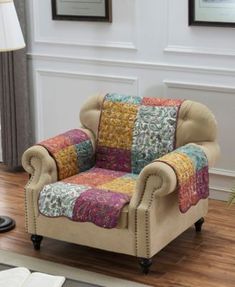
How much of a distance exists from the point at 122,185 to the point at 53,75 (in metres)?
1.62

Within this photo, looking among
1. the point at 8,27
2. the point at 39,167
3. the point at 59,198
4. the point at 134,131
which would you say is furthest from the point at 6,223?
the point at 8,27

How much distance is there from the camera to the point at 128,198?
11.7 feet

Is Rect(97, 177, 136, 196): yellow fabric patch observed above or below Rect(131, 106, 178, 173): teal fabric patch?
below

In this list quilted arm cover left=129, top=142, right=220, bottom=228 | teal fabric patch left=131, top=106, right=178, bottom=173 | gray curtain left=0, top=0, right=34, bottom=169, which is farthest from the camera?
gray curtain left=0, top=0, right=34, bottom=169

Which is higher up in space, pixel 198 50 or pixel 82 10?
pixel 82 10

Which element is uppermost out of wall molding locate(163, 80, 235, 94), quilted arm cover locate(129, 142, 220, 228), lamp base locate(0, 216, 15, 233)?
wall molding locate(163, 80, 235, 94)

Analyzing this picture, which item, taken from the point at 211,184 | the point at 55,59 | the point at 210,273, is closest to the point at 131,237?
the point at 210,273

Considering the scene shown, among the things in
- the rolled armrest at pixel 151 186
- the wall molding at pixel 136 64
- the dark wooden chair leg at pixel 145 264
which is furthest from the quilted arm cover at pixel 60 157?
the wall molding at pixel 136 64

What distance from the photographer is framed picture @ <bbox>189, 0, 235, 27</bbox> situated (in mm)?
4285

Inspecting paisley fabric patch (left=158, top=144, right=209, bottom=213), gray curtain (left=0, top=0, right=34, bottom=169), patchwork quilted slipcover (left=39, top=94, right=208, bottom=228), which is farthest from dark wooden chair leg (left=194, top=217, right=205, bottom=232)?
gray curtain (left=0, top=0, right=34, bottom=169)

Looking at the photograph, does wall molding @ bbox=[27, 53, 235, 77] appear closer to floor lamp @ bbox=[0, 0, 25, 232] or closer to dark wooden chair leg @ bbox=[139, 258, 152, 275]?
floor lamp @ bbox=[0, 0, 25, 232]

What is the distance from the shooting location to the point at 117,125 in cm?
409

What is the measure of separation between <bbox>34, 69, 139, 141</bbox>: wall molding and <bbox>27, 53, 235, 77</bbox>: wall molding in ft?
0.28

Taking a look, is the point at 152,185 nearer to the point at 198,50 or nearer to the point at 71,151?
the point at 71,151
